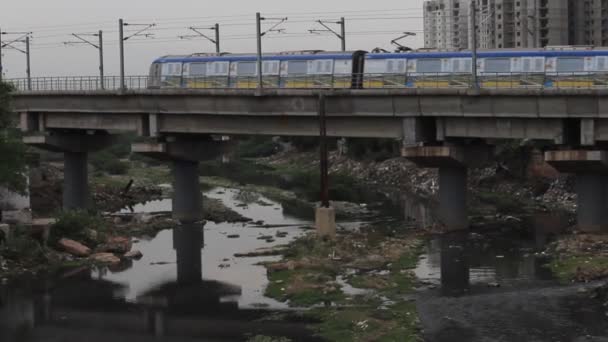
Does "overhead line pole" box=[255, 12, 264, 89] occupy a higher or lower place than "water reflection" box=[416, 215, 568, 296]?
higher

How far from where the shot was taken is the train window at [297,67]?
208 feet

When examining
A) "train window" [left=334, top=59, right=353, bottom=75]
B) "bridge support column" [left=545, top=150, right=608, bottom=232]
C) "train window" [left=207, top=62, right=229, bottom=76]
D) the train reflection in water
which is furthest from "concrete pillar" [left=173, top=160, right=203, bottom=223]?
"bridge support column" [left=545, top=150, right=608, bottom=232]

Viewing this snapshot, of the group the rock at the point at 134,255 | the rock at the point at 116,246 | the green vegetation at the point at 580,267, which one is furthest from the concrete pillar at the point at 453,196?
the rock at the point at 116,246

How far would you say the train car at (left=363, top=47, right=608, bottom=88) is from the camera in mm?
53500

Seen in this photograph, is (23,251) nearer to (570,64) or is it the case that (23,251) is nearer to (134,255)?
(134,255)

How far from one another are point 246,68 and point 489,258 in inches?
917

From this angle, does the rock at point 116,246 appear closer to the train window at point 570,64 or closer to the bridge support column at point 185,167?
the bridge support column at point 185,167

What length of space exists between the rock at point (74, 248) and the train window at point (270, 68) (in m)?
17.7

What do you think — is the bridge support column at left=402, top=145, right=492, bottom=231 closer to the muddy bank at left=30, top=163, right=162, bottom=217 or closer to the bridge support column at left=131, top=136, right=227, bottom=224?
the bridge support column at left=131, top=136, right=227, bottom=224

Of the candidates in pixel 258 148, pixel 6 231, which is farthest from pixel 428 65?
pixel 258 148

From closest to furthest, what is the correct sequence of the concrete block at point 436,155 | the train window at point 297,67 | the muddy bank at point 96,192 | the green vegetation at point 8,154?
the green vegetation at point 8,154, the concrete block at point 436,155, the train window at point 297,67, the muddy bank at point 96,192

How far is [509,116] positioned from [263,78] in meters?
18.3

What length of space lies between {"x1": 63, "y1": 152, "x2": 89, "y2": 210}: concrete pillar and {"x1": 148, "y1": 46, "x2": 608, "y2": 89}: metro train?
33.4 ft

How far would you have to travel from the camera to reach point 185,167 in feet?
229
